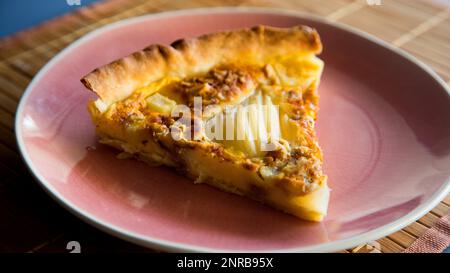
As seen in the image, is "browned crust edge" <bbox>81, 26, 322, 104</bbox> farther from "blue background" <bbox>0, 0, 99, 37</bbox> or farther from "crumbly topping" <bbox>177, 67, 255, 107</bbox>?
"blue background" <bbox>0, 0, 99, 37</bbox>

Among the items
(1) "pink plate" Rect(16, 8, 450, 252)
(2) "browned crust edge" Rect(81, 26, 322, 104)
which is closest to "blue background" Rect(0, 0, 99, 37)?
(1) "pink plate" Rect(16, 8, 450, 252)

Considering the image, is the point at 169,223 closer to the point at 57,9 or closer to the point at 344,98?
the point at 344,98

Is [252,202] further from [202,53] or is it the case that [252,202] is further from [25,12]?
[25,12]

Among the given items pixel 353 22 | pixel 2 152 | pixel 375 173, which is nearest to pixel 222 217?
pixel 375 173

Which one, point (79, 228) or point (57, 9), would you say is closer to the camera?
point (79, 228)

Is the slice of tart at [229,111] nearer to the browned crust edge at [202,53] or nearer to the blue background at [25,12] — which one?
the browned crust edge at [202,53]

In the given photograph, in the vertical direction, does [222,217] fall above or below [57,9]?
above

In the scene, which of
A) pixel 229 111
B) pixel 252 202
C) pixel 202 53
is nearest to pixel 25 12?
pixel 202 53
